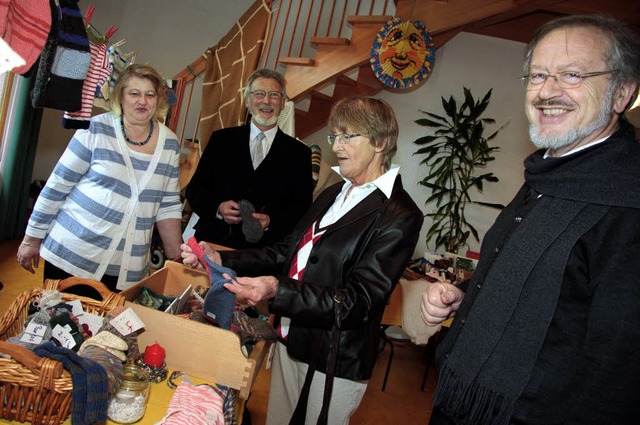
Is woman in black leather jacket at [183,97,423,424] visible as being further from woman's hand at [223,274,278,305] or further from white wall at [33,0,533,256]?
white wall at [33,0,533,256]

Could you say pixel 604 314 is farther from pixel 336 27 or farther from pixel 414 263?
pixel 336 27

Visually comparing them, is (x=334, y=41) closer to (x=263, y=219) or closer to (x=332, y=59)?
(x=332, y=59)

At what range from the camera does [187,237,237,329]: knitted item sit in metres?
1.43

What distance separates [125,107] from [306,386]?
142 cm

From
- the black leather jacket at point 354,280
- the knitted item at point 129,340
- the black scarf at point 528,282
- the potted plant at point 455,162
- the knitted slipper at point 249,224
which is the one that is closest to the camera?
the black scarf at point 528,282

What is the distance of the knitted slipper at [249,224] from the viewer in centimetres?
227

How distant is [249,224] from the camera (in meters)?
2.27

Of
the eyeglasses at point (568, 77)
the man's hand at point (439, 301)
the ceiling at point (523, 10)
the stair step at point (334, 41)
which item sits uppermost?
the ceiling at point (523, 10)

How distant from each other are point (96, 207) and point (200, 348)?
904mm

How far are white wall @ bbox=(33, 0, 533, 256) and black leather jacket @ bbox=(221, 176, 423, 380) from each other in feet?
14.0

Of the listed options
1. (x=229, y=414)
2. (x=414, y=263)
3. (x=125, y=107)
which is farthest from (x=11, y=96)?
(x=229, y=414)

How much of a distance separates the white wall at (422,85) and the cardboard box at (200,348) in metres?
4.49

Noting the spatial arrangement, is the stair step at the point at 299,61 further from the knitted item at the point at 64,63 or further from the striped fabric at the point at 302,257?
the striped fabric at the point at 302,257

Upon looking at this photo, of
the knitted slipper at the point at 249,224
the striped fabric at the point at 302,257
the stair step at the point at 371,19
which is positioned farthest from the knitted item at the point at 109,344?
the stair step at the point at 371,19
